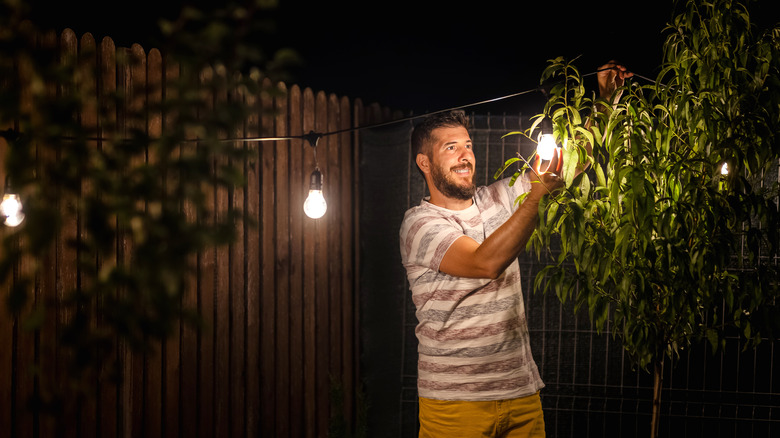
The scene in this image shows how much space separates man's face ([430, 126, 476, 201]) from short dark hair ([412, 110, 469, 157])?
4cm

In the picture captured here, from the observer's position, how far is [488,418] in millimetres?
3516

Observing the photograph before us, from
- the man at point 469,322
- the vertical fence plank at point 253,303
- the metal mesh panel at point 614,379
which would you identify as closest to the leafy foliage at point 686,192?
the man at point 469,322

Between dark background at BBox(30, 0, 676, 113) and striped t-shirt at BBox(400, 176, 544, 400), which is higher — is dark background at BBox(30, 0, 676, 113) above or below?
above

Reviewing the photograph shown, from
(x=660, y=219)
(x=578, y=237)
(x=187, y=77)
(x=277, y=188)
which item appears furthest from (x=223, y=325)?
(x=187, y=77)

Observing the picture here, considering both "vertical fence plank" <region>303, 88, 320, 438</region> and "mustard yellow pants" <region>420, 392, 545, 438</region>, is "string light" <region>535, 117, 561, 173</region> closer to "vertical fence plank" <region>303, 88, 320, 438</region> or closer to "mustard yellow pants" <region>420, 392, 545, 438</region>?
"mustard yellow pants" <region>420, 392, 545, 438</region>

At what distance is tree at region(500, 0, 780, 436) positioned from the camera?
2.51m

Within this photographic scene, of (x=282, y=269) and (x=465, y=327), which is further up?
(x=282, y=269)

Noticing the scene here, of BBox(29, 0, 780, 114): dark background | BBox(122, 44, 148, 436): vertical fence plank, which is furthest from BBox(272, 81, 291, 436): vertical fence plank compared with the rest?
BBox(29, 0, 780, 114): dark background

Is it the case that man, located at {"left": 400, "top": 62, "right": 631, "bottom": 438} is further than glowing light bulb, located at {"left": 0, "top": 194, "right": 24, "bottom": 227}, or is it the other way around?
man, located at {"left": 400, "top": 62, "right": 631, "bottom": 438}

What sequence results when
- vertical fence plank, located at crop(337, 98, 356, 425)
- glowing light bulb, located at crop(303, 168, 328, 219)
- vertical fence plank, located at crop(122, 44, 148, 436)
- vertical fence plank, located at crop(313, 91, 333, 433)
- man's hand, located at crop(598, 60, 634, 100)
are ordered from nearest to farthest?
man's hand, located at crop(598, 60, 634, 100) → vertical fence plank, located at crop(122, 44, 148, 436) → glowing light bulb, located at crop(303, 168, 328, 219) → vertical fence plank, located at crop(313, 91, 333, 433) → vertical fence plank, located at crop(337, 98, 356, 425)

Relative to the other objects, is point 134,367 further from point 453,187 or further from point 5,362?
point 453,187

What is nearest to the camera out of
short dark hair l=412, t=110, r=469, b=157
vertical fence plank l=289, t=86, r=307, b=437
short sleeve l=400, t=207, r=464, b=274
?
short sleeve l=400, t=207, r=464, b=274

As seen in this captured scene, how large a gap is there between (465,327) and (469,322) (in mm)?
38

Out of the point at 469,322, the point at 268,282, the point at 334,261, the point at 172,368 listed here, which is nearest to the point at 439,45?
the point at 334,261
